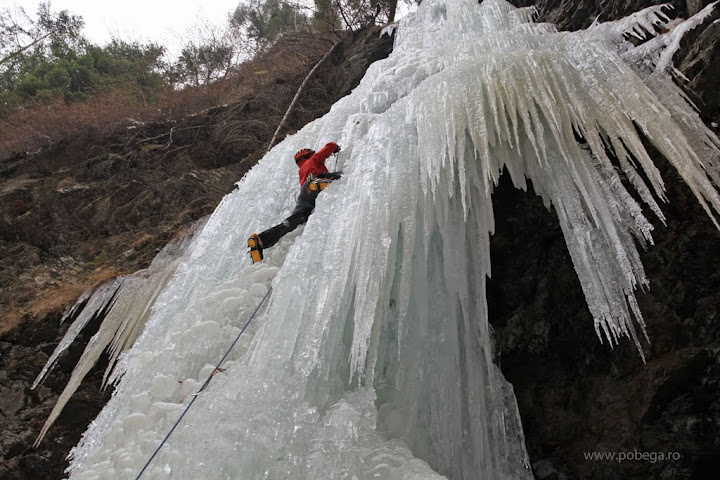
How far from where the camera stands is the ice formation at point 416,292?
1.76 meters

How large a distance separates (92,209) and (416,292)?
215 inches

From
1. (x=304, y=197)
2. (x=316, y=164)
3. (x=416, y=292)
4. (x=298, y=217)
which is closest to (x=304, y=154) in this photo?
Answer: (x=316, y=164)

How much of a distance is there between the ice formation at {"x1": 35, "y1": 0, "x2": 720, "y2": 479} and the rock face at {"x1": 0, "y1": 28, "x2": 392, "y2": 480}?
4.83ft

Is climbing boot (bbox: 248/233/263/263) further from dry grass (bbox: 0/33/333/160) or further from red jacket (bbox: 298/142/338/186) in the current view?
dry grass (bbox: 0/33/333/160)

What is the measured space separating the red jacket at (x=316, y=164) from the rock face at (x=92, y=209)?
249 cm

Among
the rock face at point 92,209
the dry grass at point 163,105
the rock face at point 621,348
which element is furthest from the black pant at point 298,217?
the dry grass at point 163,105

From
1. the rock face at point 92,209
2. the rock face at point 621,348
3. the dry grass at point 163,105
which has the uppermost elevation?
the dry grass at point 163,105

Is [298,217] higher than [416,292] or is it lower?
higher

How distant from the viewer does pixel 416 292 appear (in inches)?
91.3

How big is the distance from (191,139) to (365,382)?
6735 mm

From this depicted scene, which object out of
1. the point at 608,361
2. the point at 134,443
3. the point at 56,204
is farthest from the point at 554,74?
the point at 56,204

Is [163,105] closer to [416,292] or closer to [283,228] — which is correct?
[283,228]

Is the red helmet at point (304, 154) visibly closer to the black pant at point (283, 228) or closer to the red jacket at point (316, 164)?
the red jacket at point (316, 164)

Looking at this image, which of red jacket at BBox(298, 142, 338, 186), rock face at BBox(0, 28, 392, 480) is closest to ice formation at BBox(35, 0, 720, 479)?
red jacket at BBox(298, 142, 338, 186)
